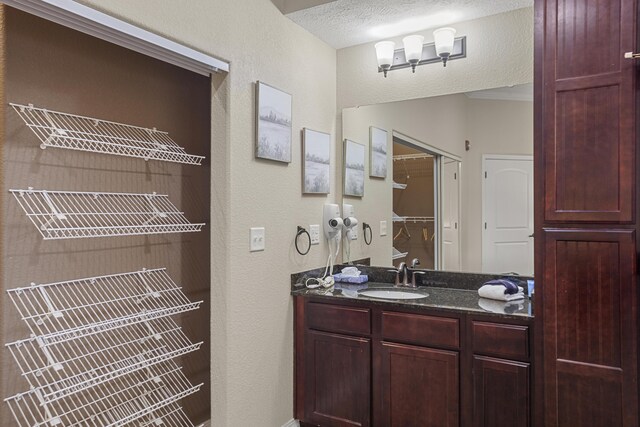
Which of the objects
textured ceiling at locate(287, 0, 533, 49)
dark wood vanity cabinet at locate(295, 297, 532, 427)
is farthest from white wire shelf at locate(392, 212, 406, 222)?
textured ceiling at locate(287, 0, 533, 49)

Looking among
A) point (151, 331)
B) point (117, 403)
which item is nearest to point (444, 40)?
point (151, 331)

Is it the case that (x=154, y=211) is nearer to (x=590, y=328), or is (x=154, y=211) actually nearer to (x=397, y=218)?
(x=397, y=218)

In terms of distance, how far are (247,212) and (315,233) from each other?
2.20 ft

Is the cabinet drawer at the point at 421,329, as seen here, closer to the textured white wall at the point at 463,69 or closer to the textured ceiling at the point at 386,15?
the textured white wall at the point at 463,69

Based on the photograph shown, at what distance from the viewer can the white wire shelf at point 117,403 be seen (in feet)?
5.46

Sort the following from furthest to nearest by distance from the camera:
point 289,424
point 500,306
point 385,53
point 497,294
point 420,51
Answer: point 385,53
point 420,51
point 289,424
point 497,294
point 500,306

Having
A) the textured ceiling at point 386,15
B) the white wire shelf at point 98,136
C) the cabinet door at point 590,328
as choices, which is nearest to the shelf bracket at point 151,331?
the white wire shelf at point 98,136

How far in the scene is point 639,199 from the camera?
1.69m

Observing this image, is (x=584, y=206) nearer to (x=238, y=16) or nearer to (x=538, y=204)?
(x=538, y=204)

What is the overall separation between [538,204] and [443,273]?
0.89m

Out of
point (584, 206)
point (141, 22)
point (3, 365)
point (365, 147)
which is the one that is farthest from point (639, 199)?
point (3, 365)

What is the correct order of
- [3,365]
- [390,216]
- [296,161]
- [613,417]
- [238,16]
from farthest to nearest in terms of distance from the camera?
[390,216]
[296,161]
[238,16]
[613,417]
[3,365]

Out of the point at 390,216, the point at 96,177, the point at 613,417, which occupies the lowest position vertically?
the point at 613,417

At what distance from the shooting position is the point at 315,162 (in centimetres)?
276
